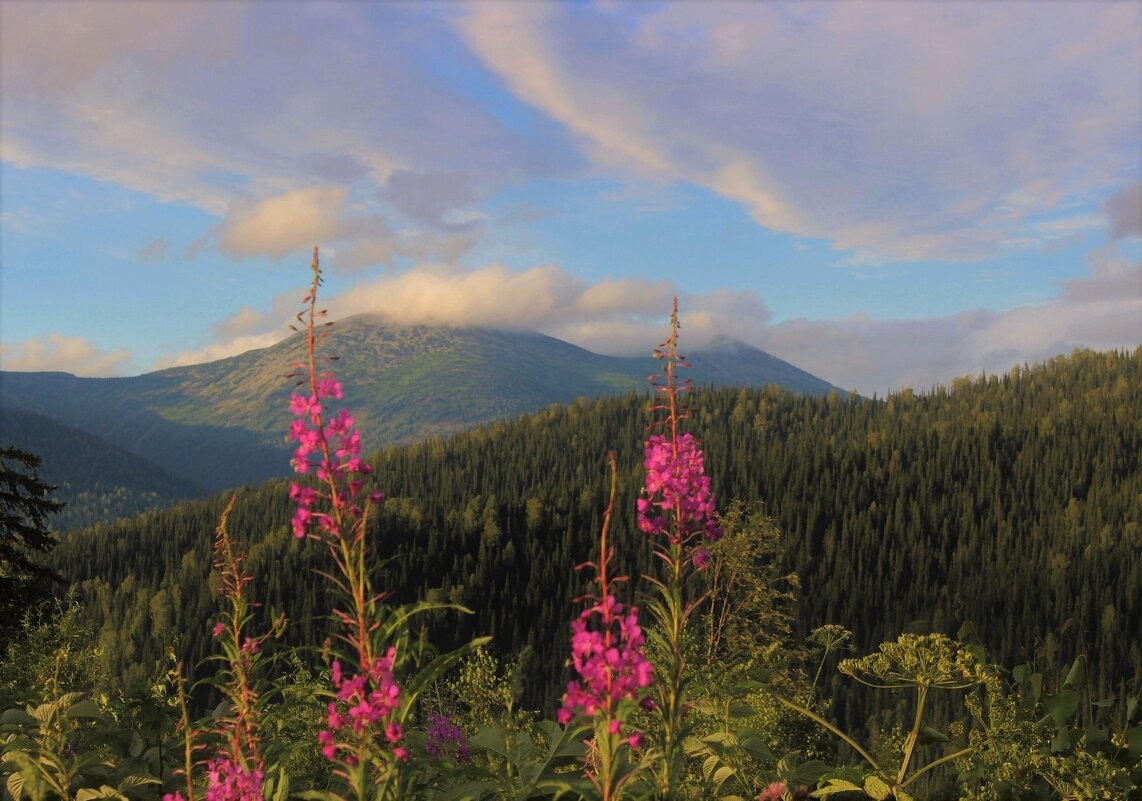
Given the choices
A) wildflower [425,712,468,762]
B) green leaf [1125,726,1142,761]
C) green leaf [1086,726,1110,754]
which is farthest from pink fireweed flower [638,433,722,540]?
green leaf [1125,726,1142,761]

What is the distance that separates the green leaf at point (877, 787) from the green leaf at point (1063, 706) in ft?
4.69

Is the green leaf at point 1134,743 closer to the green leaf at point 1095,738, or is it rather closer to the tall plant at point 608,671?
the green leaf at point 1095,738

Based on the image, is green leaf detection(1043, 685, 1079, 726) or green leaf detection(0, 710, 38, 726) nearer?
green leaf detection(1043, 685, 1079, 726)

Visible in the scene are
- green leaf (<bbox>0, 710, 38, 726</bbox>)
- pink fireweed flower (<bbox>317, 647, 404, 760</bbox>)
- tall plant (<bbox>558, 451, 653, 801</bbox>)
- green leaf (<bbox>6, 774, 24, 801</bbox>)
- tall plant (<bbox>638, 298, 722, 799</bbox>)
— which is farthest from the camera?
green leaf (<bbox>0, 710, 38, 726</bbox>)

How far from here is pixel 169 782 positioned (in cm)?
677

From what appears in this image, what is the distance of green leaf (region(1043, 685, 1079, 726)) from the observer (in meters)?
6.07

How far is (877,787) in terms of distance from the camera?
5.93m

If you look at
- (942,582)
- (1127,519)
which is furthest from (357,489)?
(1127,519)

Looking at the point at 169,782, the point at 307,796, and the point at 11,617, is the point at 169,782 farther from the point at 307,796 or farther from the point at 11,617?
the point at 11,617

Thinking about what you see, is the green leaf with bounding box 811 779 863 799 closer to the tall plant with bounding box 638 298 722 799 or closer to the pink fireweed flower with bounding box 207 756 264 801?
the tall plant with bounding box 638 298 722 799

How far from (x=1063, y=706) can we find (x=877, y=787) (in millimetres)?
1581

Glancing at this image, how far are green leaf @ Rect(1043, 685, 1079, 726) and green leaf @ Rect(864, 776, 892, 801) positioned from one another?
1.43m

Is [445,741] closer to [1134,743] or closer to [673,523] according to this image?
[673,523]

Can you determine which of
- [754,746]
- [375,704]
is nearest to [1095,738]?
[754,746]
